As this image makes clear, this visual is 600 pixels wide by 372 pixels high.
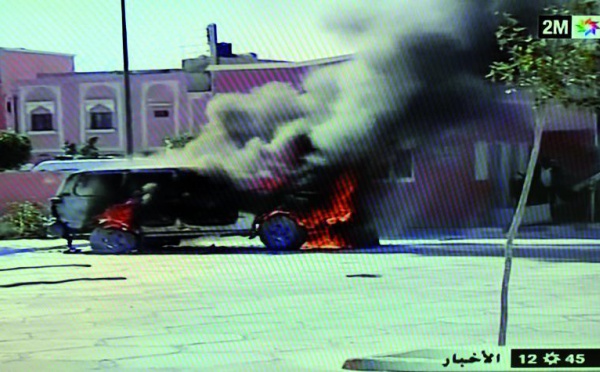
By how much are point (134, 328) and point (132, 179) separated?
1.83 feet

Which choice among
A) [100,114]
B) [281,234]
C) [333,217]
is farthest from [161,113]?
[333,217]

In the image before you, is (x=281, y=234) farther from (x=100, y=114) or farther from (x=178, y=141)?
(x=100, y=114)

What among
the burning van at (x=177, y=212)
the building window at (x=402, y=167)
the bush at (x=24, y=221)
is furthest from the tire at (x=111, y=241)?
the building window at (x=402, y=167)

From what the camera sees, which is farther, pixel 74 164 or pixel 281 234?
pixel 281 234

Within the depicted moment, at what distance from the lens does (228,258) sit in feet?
9.73

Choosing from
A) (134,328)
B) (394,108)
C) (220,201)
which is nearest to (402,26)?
(394,108)

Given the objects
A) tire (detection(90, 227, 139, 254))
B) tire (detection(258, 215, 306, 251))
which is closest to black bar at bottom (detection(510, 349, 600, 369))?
tire (detection(258, 215, 306, 251))

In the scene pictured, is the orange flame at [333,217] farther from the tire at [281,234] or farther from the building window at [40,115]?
the building window at [40,115]

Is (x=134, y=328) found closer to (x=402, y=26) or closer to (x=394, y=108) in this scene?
(x=394, y=108)

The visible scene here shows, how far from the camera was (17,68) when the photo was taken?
9.25 feet

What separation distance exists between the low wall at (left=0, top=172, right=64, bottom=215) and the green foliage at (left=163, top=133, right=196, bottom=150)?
39 centimetres

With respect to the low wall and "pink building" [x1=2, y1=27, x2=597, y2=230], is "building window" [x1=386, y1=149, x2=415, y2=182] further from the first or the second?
the low wall

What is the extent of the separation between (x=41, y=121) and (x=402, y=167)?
1.32m

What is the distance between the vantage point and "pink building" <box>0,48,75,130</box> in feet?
9.11
